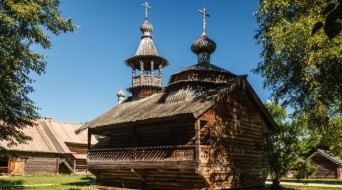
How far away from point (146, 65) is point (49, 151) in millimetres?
17991

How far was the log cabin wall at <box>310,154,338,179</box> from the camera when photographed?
5803 centimetres

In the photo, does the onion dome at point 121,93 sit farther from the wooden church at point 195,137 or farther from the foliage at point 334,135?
the foliage at point 334,135

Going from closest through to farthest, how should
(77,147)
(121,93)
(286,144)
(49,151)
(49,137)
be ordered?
(286,144)
(49,151)
(121,93)
(49,137)
(77,147)

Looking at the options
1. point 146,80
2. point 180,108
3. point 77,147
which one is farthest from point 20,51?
point 77,147

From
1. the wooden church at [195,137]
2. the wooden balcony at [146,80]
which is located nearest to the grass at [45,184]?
the wooden church at [195,137]

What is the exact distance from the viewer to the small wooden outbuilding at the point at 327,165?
57.4 m

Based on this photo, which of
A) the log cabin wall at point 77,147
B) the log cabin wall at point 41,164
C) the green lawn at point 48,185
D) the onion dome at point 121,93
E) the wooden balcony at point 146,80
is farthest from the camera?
the log cabin wall at point 77,147

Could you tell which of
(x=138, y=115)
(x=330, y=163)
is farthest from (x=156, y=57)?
(x=330, y=163)

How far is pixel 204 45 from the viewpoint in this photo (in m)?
26.2

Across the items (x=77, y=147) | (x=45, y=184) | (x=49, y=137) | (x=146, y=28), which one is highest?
(x=146, y=28)

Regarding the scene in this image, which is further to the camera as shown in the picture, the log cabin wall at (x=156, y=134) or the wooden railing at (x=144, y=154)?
the log cabin wall at (x=156, y=134)

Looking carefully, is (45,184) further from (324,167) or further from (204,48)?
(324,167)

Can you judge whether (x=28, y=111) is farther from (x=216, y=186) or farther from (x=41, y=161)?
(x=41, y=161)

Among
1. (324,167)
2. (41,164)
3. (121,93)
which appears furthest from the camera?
(324,167)
